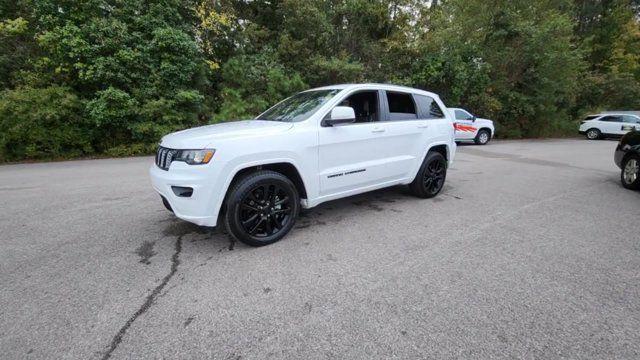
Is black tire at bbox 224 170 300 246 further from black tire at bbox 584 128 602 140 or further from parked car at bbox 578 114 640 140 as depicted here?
black tire at bbox 584 128 602 140

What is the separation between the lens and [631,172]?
19.8 feet

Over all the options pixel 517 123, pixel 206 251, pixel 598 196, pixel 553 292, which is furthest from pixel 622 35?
pixel 206 251

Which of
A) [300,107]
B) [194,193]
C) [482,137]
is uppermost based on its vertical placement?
[300,107]

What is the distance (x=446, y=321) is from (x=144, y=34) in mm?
11543

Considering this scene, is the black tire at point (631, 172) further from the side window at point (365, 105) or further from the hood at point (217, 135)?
the hood at point (217, 135)

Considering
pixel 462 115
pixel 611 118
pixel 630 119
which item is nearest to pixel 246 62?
pixel 462 115

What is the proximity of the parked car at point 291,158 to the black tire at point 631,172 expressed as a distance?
4.29m

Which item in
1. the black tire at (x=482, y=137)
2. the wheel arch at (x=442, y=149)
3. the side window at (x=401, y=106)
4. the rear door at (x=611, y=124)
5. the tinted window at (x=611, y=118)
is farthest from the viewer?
the tinted window at (x=611, y=118)

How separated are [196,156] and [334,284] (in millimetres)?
1768

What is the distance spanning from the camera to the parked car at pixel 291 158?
3.08 metres

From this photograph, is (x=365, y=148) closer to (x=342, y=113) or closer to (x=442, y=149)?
(x=342, y=113)

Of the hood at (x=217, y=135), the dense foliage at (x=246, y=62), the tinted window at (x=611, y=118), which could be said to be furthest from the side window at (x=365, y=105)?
the tinted window at (x=611, y=118)

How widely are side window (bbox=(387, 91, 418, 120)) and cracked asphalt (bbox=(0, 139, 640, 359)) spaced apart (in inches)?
53.5

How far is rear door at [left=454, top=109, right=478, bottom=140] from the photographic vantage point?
45.1 ft
